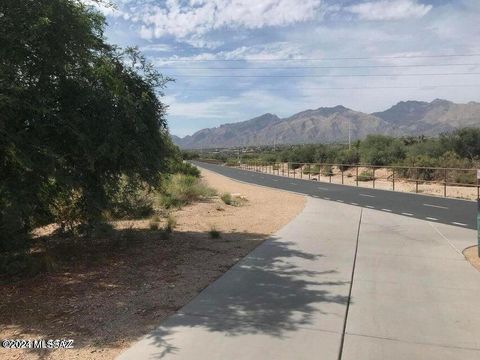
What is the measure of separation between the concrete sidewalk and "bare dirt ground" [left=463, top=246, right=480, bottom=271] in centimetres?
16

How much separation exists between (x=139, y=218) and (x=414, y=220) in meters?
8.07

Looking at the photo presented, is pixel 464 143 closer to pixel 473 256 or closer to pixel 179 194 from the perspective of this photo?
pixel 179 194

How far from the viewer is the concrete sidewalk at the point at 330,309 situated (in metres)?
4.95

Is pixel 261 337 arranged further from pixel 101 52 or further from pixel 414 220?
pixel 414 220

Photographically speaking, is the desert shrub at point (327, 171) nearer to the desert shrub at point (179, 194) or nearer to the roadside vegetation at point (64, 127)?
the desert shrub at point (179, 194)

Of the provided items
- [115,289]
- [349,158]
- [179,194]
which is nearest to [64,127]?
[115,289]

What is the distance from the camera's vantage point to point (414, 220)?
50.1ft

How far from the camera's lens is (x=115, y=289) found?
7098mm

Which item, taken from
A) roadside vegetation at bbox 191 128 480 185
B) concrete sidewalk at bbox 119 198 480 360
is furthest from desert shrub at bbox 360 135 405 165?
concrete sidewalk at bbox 119 198 480 360

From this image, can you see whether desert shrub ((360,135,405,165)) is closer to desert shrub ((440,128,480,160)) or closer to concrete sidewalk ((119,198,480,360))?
desert shrub ((440,128,480,160))

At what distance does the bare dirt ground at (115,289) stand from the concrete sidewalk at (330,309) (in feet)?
1.11

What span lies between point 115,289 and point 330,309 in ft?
9.71

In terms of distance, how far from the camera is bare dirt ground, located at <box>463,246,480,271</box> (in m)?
8.84

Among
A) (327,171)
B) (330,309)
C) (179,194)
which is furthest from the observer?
(327,171)
